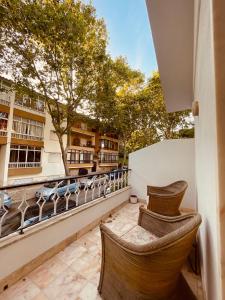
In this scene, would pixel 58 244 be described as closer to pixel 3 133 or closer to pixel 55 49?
pixel 55 49

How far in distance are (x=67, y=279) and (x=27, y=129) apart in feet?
39.0

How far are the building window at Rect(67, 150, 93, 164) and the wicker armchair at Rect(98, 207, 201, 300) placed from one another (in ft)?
47.1

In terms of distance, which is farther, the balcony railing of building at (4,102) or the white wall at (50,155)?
the white wall at (50,155)

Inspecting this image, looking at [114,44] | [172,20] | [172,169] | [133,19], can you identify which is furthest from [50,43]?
[172,169]

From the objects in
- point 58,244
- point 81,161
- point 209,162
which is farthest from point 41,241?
point 81,161

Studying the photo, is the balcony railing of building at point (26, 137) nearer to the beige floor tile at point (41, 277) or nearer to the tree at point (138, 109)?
the tree at point (138, 109)

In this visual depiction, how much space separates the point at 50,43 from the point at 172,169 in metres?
6.11

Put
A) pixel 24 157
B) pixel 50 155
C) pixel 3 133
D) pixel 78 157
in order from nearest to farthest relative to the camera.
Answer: pixel 3 133
pixel 24 157
pixel 50 155
pixel 78 157

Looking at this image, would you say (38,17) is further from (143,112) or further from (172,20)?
(143,112)

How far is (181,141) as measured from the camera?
466cm

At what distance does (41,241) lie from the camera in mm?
2041

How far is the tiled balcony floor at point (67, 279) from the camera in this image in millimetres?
1591

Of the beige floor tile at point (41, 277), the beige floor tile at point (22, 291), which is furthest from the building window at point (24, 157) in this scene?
the beige floor tile at point (22, 291)

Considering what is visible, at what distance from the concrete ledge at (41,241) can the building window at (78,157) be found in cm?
1284
